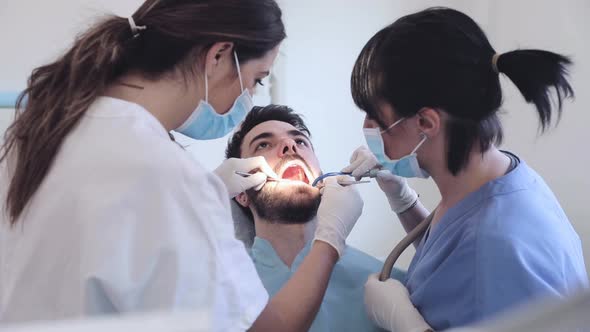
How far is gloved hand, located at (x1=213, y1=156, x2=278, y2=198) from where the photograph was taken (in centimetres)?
178

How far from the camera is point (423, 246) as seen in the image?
155 cm

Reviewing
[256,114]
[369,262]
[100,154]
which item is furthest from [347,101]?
[100,154]

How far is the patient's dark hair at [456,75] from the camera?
1.34 meters

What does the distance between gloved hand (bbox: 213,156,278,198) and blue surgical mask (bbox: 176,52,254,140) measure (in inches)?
12.7

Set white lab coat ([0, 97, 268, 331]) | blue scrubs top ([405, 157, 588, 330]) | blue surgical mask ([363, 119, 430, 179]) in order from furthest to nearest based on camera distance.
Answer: blue surgical mask ([363, 119, 430, 179]) → blue scrubs top ([405, 157, 588, 330]) → white lab coat ([0, 97, 268, 331])

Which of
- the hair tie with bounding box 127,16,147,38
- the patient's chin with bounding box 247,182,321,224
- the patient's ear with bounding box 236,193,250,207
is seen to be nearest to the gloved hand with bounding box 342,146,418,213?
the patient's chin with bounding box 247,182,321,224

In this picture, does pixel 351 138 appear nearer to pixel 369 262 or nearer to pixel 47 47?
pixel 369 262

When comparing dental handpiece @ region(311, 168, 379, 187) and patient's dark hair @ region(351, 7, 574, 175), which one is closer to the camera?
patient's dark hair @ region(351, 7, 574, 175)

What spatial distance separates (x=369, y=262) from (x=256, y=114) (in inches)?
26.0

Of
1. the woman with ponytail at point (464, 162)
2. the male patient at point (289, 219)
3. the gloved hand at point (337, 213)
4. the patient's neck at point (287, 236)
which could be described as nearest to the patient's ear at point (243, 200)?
the male patient at point (289, 219)

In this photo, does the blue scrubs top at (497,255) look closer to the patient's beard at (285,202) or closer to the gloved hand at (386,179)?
the gloved hand at (386,179)

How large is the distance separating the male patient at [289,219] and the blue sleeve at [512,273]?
1.94ft

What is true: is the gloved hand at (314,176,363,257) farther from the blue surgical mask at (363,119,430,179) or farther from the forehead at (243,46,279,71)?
the forehead at (243,46,279,71)

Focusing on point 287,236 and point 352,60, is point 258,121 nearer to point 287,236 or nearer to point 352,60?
point 287,236
